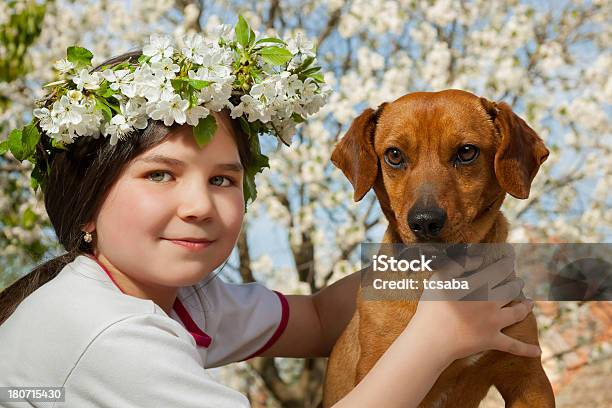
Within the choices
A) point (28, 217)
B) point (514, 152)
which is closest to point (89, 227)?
point (514, 152)

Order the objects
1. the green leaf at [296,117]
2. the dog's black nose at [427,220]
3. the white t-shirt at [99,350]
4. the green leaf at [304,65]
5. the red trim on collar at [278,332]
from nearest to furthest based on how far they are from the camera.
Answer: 1. the white t-shirt at [99,350]
2. the dog's black nose at [427,220]
3. the green leaf at [304,65]
4. the green leaf at [296,117]
5. the red trim on collar at [278,332]

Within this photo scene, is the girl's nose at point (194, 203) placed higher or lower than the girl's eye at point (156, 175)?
lower

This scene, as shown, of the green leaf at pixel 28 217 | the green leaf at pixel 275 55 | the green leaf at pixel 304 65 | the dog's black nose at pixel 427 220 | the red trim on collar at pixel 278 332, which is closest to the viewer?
the dog's black nose at pixel 427 220

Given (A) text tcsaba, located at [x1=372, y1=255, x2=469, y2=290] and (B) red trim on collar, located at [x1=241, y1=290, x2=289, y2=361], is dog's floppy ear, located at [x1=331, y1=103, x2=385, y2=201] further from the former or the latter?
(B) red trim on collar, located at [x1=241, y1=290, x2=289, y2=361]

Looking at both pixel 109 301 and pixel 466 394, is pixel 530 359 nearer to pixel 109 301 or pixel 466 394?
pixel 466 394

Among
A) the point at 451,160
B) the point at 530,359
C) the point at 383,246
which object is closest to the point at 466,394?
the point at 530,359

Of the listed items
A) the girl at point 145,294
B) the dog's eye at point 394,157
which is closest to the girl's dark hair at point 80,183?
the girl at point 145,294

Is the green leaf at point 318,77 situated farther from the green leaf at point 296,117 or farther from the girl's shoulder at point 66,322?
the girl's shoulder at point 66,322

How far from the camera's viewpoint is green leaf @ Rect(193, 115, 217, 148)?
85.8 inches

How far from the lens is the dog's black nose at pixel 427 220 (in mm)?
2111

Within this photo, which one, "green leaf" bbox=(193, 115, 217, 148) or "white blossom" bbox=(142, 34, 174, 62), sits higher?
"white blossom" bbox=(142, 34, 174, 62)

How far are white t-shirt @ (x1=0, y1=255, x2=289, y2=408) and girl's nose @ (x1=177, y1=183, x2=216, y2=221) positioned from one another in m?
0.29

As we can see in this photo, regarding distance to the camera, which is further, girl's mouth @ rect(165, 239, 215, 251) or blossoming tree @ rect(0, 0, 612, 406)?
blossoming tree @ rect(0, 0, 612, 406)

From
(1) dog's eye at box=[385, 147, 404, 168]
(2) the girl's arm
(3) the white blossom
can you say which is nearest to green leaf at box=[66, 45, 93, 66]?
(3) the white blossom
